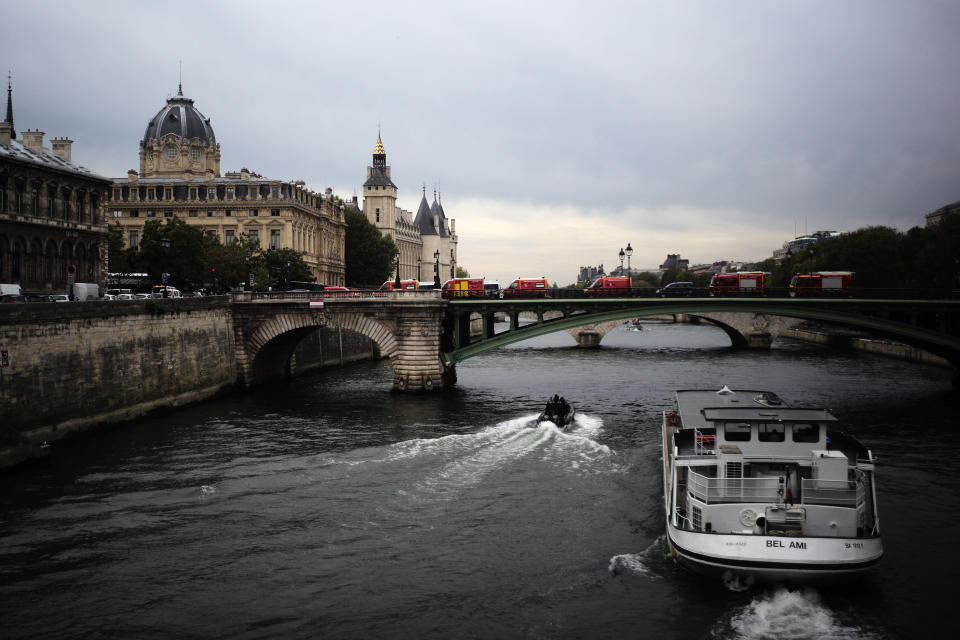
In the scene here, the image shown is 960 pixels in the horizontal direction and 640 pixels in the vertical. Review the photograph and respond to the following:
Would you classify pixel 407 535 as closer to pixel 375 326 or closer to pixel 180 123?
pixel 375 326

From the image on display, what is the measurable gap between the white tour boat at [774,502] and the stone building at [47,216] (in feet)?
122

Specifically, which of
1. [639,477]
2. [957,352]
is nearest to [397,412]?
[639,477]

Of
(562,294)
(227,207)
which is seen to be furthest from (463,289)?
(227,207)

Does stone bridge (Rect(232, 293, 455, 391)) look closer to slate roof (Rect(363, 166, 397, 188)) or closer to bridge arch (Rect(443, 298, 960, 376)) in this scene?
bridge arch (Rect(443, 298, 960, 376))

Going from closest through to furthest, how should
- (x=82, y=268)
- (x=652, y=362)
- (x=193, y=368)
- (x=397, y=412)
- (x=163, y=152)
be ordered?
(x=397, y=412) → (x=193, y=368) → (x=82, y=268) → (x=652, y=362) → (x=163, y=152)

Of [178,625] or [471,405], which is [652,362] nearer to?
[471,405]

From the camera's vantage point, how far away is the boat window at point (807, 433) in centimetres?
2161

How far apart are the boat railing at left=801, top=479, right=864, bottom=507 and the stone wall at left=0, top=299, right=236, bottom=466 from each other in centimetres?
2662

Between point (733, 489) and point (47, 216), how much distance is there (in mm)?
45658

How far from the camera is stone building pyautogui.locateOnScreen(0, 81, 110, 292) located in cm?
4653

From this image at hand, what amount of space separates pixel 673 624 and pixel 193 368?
35.1 meters

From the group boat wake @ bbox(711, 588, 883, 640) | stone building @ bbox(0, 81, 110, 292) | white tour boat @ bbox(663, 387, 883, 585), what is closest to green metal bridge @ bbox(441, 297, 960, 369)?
stone building @ bbox(0, 81, 110, 292)

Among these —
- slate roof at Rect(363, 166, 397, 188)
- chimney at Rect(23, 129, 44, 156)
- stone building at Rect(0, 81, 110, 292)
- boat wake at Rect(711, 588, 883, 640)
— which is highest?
slate roof at Rect(363, 166, 397, 188)

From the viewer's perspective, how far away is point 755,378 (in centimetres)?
5759
